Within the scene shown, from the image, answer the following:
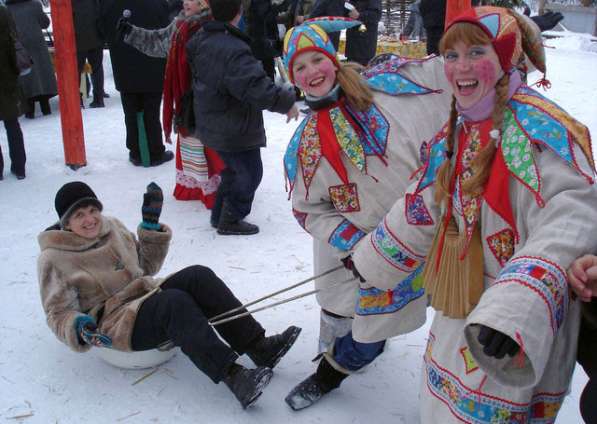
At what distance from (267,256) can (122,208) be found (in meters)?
1.48

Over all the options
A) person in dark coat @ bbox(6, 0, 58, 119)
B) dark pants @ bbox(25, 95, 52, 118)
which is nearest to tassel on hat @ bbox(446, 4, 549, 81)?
person in dark coat @ bbox(6, 0, 58, 119)

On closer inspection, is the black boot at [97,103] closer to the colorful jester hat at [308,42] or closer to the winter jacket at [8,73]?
the winter jacket at [8,73]

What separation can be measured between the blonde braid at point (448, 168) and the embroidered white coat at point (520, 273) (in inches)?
2.1

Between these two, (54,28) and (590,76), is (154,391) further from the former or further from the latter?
(590,76)

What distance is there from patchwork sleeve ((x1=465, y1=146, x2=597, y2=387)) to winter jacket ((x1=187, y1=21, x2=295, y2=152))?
8.66 ft

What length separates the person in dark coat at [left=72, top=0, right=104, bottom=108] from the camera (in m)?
7.65

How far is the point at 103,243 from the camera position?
9.41 feet

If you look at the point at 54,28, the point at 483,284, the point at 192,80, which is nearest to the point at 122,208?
the point at 192,80

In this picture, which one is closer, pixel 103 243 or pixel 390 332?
pixel 390 332

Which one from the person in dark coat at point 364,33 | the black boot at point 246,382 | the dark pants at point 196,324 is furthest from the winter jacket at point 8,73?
the person in dark coat at point 364,33

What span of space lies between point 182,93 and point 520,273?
11.7ft

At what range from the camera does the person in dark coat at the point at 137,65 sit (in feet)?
17.6

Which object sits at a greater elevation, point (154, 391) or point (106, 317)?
point (106, 317)

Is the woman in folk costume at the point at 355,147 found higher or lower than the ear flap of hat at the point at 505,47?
lower
